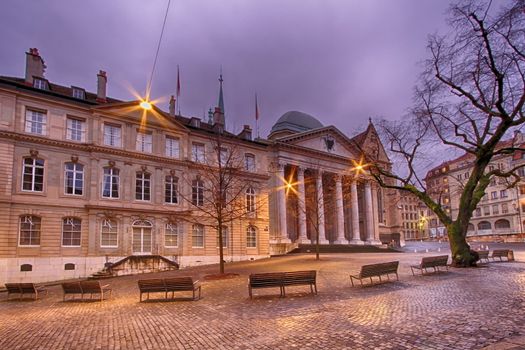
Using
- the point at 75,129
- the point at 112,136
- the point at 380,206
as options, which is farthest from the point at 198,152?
the point at 380,206

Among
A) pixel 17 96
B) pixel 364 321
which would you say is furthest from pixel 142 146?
pixel 364 321

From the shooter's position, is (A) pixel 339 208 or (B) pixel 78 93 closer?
(B) pixel 78 93

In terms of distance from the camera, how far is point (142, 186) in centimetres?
3372

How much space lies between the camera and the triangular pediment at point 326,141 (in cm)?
4966

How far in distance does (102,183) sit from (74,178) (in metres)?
2.07

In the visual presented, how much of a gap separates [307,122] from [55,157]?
3949 cm

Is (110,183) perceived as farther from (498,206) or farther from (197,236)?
(498,206)

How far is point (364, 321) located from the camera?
32.2ft

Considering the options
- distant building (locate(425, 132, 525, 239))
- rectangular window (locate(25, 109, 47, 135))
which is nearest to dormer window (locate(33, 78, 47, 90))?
rectangular window (locate(25, 109, 47, 135))

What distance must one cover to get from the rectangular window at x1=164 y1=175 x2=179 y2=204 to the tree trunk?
2267cm

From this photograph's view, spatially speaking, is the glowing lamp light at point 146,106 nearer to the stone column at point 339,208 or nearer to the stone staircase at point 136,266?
the stone staircase at point 136,266

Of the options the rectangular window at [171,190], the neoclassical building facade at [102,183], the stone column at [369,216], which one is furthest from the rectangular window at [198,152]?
the stone column at [369,216]

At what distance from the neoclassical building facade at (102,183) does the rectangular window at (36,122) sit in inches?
2.6

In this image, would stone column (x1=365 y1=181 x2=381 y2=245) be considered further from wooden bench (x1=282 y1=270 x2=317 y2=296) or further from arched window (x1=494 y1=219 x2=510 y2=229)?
wooden bench (x1=282 y1=270 x2=317 y2=296)
